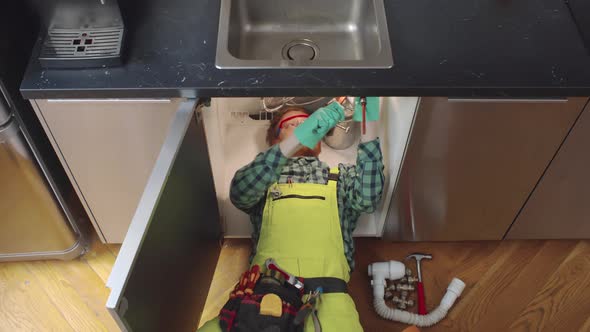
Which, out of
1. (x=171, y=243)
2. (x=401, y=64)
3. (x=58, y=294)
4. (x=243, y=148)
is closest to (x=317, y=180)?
(x=243, y=148)

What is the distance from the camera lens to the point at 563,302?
70.1 inches

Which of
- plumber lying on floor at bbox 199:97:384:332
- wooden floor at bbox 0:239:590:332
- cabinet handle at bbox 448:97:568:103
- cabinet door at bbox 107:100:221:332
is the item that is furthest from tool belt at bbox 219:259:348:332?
cabinet handle at bbox 448:97:568:103

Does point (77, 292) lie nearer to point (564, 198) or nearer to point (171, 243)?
point (171, 243)

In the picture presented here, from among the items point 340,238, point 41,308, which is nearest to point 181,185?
point 340,238

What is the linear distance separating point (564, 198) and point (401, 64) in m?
0.76

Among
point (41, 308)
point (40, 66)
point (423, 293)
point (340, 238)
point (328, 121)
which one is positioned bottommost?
point (423, 293)

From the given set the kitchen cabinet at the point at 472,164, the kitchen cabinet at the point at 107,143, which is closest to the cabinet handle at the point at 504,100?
the kitchen cabinet at the point at 472,164

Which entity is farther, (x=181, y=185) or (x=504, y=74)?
(x=504, y=74)

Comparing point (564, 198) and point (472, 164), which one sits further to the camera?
point (564, 198)

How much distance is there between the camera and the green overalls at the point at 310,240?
136 centimetres

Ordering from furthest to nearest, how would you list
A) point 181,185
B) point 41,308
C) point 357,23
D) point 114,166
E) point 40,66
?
point 41,308, point 357,23, point 114,166, point 40,66, point 181,185

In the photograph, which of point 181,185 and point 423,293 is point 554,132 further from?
point 181,185

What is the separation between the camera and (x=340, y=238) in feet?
5.04

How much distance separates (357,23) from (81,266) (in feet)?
3.86
